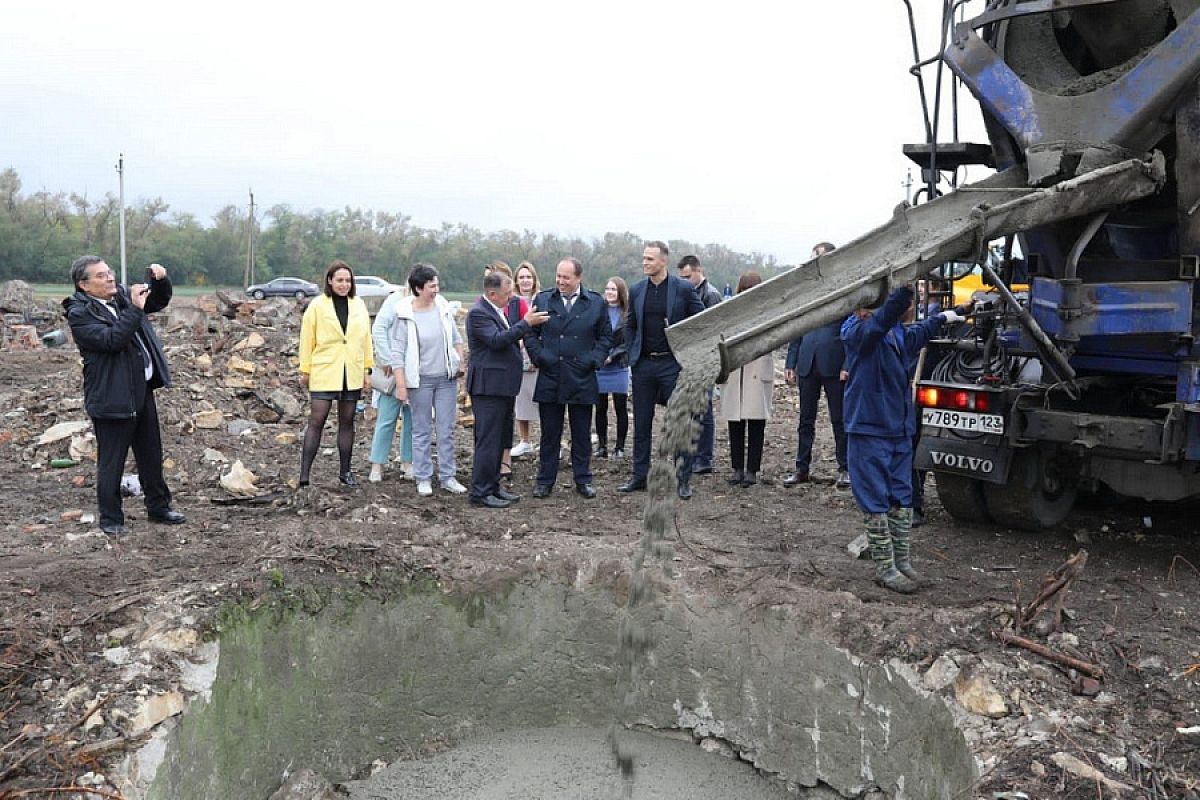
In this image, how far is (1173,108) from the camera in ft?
16.6

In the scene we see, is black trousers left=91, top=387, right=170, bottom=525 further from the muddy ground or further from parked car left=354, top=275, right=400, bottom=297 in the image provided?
parked car left=354, top=275, right=400, bottom=297

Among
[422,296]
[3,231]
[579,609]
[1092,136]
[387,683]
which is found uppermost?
[3,231]

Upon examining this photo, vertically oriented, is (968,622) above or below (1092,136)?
below

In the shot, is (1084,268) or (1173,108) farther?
(1084,268)

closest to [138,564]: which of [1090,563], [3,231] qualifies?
[1090,563]

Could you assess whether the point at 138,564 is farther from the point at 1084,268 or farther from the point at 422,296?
the point at 1084,268

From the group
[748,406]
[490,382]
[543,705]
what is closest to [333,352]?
[490,382]

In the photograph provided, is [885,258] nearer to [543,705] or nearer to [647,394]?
[647,394]

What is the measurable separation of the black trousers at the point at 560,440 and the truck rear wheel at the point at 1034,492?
9.26ft

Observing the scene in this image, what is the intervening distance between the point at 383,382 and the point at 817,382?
10.9 ft

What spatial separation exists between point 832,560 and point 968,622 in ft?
3.99

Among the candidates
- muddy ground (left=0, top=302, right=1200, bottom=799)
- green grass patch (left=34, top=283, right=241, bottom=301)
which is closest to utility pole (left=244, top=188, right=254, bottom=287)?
green grass patch (left=34, top=283, right=241, bottom=301)

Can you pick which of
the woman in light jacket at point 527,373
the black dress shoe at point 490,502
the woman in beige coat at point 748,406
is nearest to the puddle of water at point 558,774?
the black dress shoe at point 490,502

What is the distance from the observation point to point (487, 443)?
7355mm
